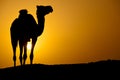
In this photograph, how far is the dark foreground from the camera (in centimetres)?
1257

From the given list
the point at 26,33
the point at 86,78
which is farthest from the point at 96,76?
the point at 26,33

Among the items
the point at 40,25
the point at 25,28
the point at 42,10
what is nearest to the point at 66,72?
the point at 40,25

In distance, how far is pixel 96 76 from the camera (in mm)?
12570

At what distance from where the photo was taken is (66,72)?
13.3m

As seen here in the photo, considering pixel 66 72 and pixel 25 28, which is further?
pixel 25 28

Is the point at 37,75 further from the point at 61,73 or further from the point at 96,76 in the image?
the point at 96,76

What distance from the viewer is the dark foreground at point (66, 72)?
12570 millimetres

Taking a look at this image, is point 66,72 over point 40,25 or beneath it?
beneath

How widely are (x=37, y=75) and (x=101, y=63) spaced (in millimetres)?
2911

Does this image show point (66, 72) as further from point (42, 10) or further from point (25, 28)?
point (42, 10)

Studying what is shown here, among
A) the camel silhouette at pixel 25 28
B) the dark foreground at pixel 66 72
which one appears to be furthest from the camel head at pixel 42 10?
the dark foreground at pixel 66 72

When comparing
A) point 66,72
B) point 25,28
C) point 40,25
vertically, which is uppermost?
point 40,25

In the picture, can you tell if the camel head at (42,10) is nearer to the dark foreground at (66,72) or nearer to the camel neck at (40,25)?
the camel neck at (40,25)

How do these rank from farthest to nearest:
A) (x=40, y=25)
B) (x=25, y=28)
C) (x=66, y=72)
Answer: (x=40, y=25), (x=25, y=28), (x=66, y=72)
